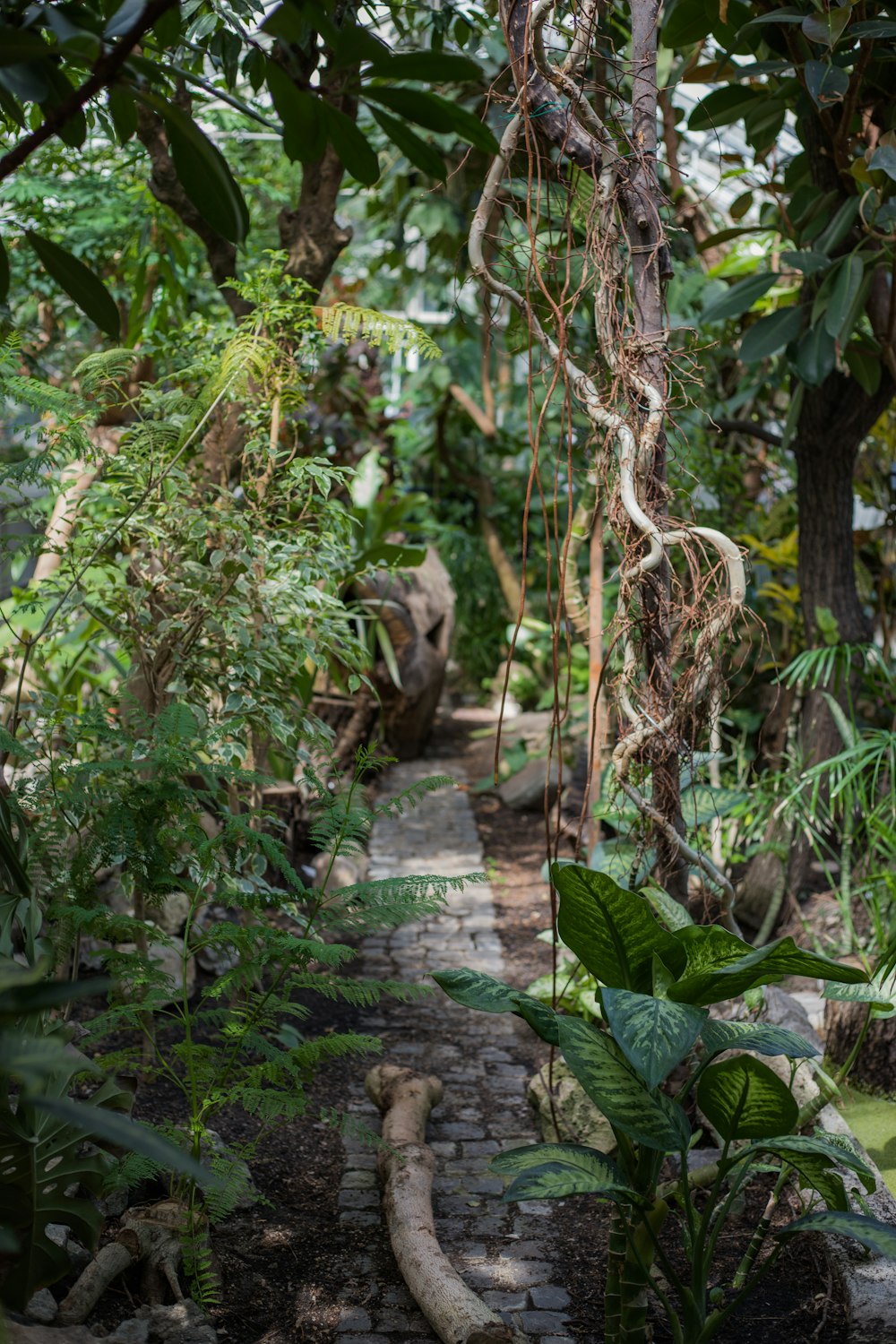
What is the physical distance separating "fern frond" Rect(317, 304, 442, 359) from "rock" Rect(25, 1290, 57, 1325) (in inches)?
96.6

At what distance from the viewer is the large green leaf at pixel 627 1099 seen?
1748 mm

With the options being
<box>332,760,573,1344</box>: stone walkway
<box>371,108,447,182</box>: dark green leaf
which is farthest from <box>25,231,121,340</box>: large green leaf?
<box>332,760,573,1344</box>: stone walkway

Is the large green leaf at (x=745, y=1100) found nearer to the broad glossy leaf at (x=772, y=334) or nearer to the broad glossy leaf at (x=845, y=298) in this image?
the broad glossy leaf at (x=845, y=298)

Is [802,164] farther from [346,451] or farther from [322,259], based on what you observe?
[346,451]

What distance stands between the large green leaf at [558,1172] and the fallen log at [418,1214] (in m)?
0.33

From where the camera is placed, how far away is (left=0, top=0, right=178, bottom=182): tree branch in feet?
3.57

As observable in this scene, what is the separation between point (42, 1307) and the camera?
1.89 m

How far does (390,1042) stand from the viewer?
3.64 metres

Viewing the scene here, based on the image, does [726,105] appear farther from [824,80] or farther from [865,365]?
[865,365]

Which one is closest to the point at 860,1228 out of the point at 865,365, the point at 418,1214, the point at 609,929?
the point at 609,929

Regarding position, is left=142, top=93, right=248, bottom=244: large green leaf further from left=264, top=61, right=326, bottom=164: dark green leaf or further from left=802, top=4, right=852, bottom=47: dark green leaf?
left=802, top=4, right=852, bottom=47: dark green leaf

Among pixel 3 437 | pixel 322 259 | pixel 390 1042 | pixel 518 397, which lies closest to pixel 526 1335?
pixel 390 1042

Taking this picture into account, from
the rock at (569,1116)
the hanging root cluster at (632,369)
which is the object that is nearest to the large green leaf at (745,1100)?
the hanging root cluster at (632,369)

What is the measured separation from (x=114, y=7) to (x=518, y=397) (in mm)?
8478
